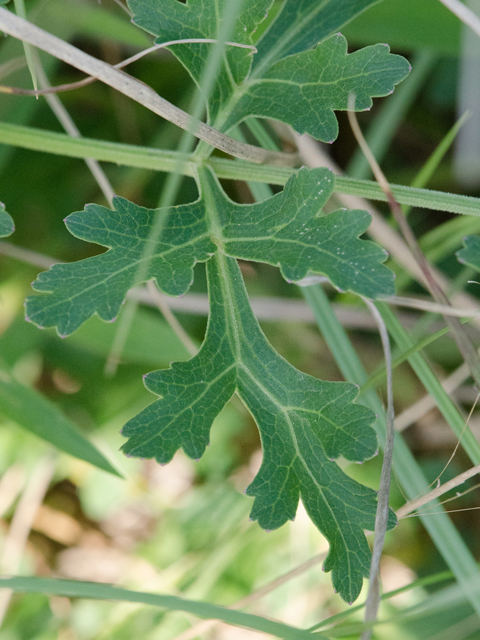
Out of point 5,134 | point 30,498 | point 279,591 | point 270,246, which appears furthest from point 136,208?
point 279,591

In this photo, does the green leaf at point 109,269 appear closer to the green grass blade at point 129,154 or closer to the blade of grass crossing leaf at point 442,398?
the green grass blade at point 129,154

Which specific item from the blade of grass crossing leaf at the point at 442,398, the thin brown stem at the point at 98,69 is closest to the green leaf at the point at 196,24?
the thin brown stem at the point at 98,69

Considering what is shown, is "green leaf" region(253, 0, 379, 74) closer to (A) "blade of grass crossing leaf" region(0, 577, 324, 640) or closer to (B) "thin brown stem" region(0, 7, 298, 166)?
(B) "thin brown stem" region(0, 7, 298, 166)

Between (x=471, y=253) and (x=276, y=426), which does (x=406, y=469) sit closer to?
(x=276, y=426)

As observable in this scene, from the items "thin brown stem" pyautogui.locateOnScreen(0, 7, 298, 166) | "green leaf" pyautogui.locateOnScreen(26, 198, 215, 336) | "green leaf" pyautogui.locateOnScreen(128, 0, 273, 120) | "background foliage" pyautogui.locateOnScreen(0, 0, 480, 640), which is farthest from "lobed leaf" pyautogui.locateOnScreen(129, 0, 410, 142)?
"background foliage" pyautogui.locateOnScreen(0, 0, 480, 640)

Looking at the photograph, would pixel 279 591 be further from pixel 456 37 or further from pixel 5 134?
pixel 456 37

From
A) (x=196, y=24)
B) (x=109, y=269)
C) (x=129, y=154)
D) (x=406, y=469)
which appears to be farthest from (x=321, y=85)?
(x=406, y=469)

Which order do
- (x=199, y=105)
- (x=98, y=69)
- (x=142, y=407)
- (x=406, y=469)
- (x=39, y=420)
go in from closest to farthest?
(x=199, y=105)
(x=98, y=69)
(x=406, y=469)
(x=39, y=420)
(x=142, y=407)
